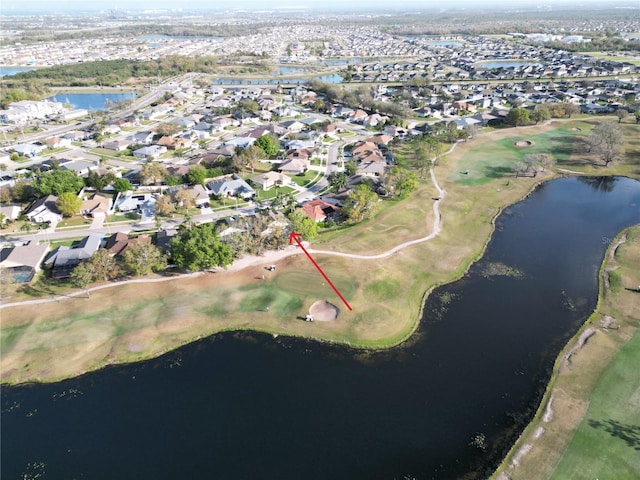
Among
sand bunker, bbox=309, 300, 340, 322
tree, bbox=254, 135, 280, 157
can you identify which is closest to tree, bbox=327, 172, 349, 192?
tree, bbox=254, 135, 280, 157

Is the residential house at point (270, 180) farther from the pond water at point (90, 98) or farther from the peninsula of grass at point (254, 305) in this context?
the pond water at point (90, 98)

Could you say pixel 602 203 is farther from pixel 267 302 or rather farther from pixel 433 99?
pixel 433 99

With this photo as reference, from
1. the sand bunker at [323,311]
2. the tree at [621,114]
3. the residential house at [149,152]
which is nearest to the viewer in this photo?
the sand bunker at [323,311]

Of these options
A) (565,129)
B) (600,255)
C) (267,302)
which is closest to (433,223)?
(600,255)

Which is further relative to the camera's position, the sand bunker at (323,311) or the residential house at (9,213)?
the residential house at (9,213)

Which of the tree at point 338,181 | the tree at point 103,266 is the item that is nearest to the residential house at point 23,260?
the tree at point 103,266

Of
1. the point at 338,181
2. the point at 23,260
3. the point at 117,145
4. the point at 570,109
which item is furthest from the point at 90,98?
the point at 570,109

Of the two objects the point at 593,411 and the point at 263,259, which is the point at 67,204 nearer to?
the point at 263,259

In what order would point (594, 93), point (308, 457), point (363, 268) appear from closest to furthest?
1. point (308, 457)
2. point (363, 268)
3. point (594, 93)
